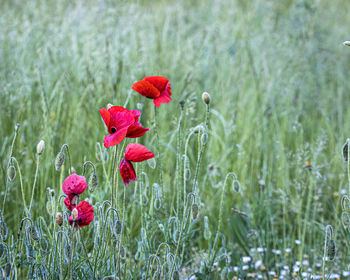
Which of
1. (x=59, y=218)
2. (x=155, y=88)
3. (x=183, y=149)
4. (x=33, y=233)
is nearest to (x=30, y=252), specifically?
(x=33, y=233)

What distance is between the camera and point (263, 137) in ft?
8.69

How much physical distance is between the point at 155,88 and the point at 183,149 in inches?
43.3

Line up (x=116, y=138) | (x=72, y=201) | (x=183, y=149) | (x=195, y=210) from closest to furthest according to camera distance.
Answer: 1. (x=116, y=138)
2. (x=72, y=201)
3. (x=195, y=210)
4. (x=183, y=149)

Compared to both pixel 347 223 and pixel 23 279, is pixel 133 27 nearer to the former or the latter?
pixel 23 279

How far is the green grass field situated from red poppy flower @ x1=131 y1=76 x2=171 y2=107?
0.16 m

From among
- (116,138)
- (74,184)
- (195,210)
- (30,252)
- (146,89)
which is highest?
(146,89)

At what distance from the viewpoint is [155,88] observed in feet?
4.44

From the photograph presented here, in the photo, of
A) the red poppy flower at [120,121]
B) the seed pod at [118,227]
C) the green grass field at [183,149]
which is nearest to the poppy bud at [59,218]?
the green grass field at [183,149]

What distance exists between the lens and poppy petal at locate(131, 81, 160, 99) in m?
1.33

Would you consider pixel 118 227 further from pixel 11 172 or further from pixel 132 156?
pixel 11 172

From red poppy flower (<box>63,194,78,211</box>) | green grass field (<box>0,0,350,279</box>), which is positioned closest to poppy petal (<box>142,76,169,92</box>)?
green grass field (<box>0,0,350,279</box>)

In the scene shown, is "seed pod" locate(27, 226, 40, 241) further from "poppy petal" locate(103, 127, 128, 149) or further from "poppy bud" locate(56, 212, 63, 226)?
"poppy petal" locate(103, 127, 128, 149)

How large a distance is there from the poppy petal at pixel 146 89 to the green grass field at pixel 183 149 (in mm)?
181

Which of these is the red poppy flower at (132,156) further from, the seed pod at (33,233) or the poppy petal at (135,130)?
the seed pod at (33,233)
